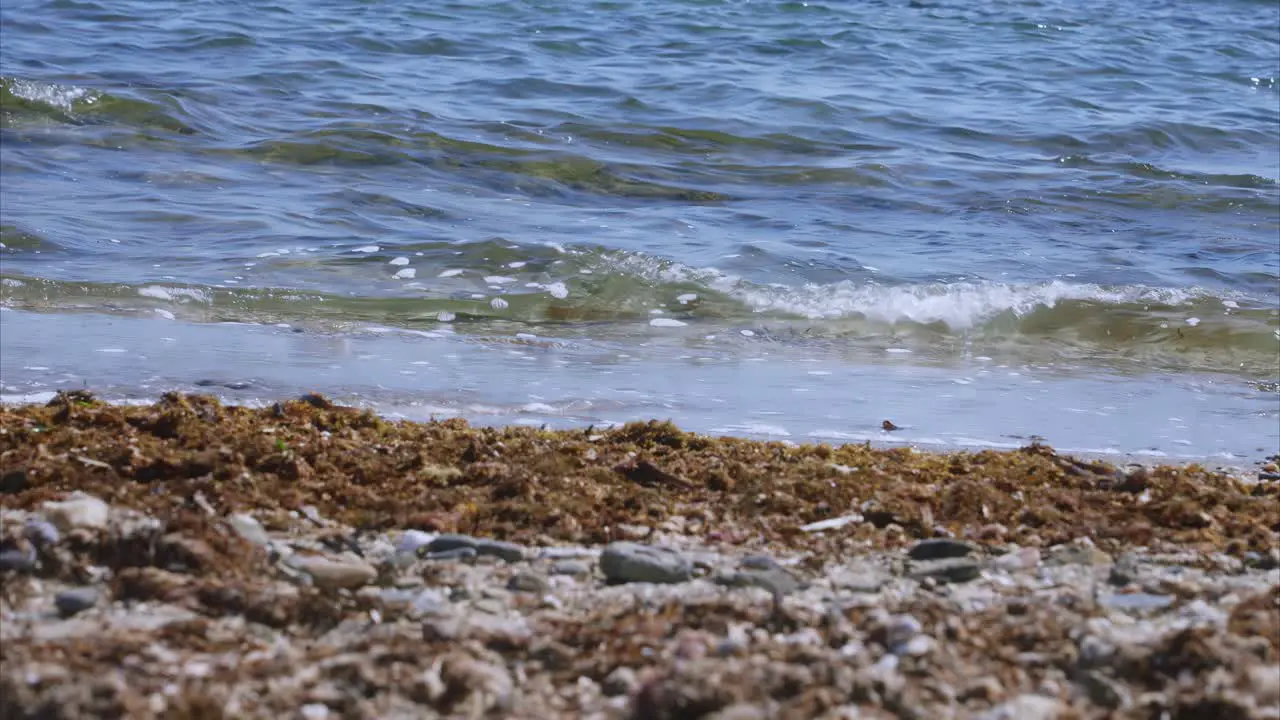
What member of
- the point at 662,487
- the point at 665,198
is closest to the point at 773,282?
the point at 665,198

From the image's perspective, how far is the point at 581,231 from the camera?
9070 millimetres

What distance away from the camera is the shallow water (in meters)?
5.99

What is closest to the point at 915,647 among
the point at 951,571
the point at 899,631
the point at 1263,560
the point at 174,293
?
the point at 899,631

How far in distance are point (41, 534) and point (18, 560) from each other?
0.26 ft

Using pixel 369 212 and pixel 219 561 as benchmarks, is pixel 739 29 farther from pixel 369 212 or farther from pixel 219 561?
pixel 219 561

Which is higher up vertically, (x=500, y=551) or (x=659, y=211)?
(x=500, y=551)

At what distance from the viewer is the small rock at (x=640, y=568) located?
9.71ft

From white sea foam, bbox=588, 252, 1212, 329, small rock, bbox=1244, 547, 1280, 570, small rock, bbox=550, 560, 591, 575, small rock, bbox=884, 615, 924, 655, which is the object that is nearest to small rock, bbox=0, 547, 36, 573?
small rock, bbox=550, 560, 591, 575

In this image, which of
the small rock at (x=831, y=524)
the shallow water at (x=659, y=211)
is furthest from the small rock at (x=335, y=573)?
the shallow water at (x=659, y=211)

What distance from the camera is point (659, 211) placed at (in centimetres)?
1000

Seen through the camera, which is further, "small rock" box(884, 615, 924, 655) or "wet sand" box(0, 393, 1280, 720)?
"small rock" box(884, 615, 924, 655)

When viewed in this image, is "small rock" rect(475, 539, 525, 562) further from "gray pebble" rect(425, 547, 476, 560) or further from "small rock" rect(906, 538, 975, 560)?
"small rock" rect(906, 538, 975, 560)

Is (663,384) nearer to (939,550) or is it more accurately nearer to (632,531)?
(632,531)

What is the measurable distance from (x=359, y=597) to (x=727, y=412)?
8.81 ft
